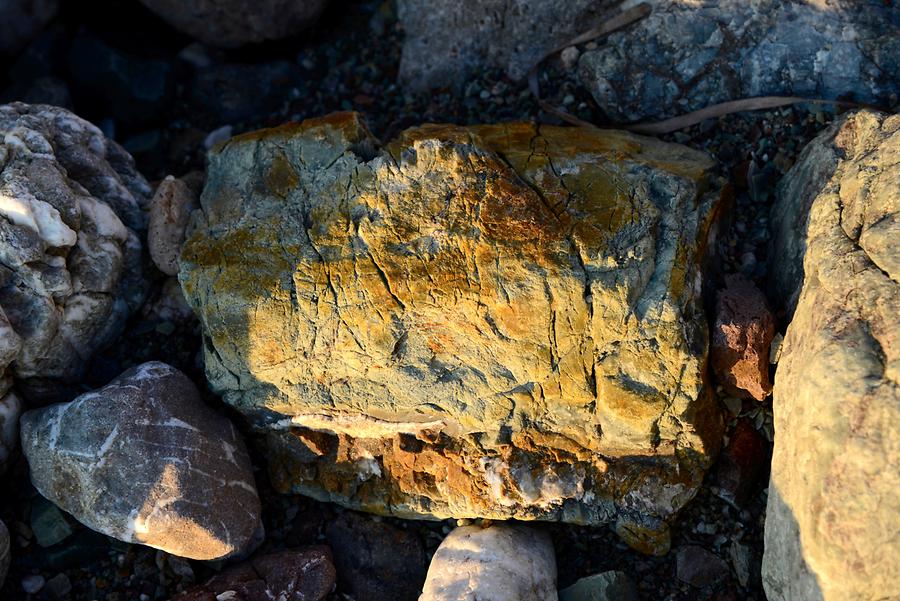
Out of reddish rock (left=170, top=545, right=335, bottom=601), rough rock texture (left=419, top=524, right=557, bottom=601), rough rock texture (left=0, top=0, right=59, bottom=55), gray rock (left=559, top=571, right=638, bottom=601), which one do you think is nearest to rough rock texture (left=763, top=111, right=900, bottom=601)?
gray rock (left=559, top=571, right=638, bottom=601)

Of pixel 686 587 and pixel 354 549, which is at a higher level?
pixel 686 587

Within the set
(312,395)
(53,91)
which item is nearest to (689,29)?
(312,395)

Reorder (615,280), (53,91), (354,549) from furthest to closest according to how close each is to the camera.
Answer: (53,91) < (354,549) < (615,280)

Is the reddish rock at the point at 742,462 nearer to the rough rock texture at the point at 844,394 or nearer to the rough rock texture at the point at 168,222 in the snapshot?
the rough rock texture at the point at 844,394

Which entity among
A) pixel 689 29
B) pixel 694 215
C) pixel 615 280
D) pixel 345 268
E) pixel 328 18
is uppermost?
pixel 689 29

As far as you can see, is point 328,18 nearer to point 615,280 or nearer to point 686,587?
point 615,280

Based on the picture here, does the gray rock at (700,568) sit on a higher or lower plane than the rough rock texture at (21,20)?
lower

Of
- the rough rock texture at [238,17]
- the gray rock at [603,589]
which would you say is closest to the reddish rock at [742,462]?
the gray rock at [603,589]
